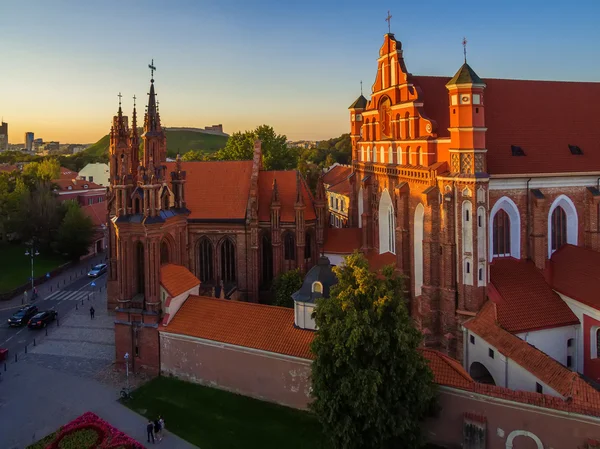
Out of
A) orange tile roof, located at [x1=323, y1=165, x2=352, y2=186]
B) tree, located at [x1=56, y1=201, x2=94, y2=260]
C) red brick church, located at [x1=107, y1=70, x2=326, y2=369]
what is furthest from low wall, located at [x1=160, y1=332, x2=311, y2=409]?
orange tile roof, located at [x1=323, y1=165, x2=352, y2=186]

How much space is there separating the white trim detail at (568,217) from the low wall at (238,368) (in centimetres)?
1730

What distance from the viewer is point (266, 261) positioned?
41219mm

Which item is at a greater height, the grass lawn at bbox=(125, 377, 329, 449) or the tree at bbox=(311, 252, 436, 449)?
the tree at bbox=(311, 252, 436, 449)

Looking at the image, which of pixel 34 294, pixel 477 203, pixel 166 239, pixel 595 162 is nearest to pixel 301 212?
pixel 166 239

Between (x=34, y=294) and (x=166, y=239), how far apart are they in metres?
24.3

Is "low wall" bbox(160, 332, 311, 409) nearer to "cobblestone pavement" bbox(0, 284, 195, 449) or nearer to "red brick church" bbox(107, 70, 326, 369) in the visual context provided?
"red brick church" bbox(107, 70, 326, 369)

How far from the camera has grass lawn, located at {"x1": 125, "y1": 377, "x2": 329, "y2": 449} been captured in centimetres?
2319

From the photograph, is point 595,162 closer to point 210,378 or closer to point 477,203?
point 477,203

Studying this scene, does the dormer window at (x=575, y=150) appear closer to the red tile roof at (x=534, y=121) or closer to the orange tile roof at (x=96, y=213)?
the red tile roof at (x=534, y=121)

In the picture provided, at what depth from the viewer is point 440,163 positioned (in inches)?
1155

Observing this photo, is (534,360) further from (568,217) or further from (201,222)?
(201,222)

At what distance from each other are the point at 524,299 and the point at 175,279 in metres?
20.2

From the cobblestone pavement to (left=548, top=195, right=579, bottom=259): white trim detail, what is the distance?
2390cm

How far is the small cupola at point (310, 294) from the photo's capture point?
26.6 meters
